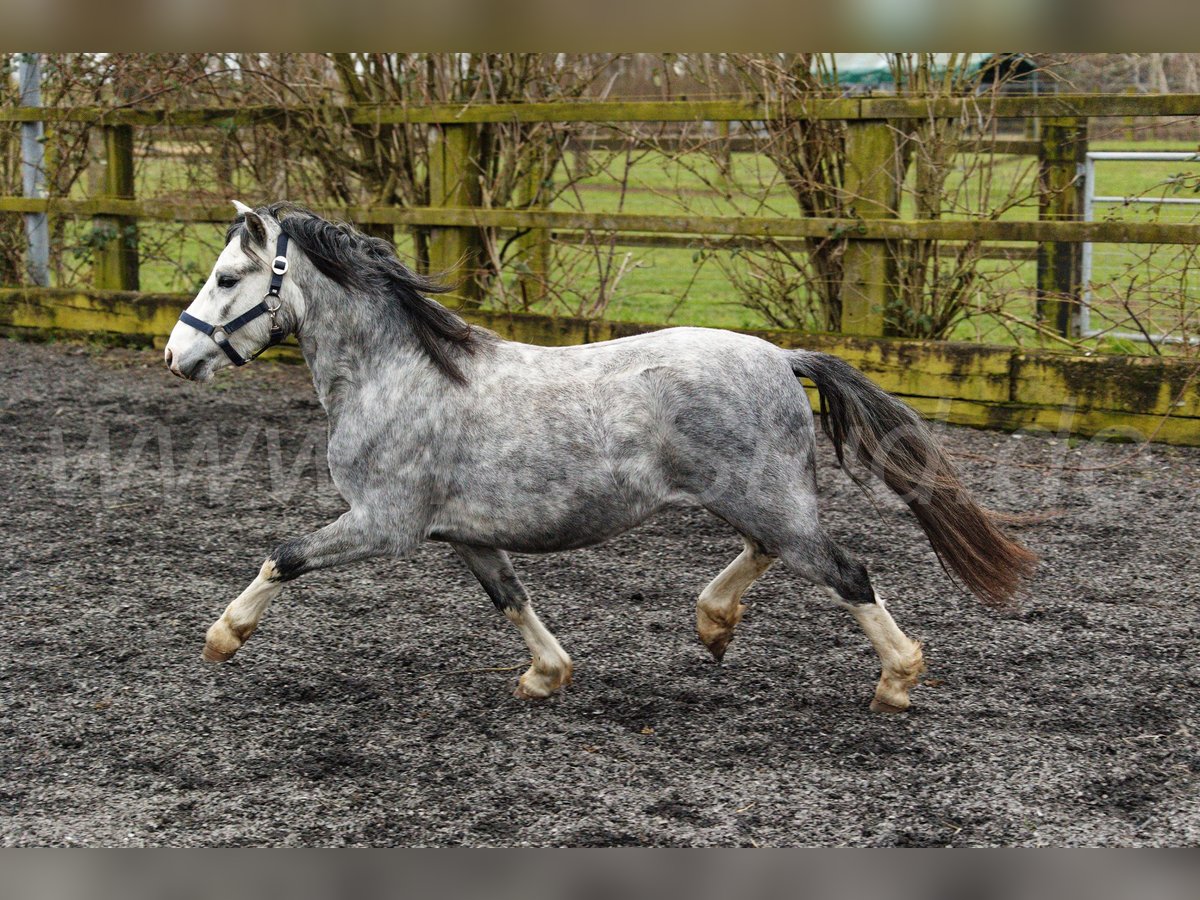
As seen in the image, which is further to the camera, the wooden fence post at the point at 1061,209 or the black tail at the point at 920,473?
the wooden fence post at the point at 1061,209

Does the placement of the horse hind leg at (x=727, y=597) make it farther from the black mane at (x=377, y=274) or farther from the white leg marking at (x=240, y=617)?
the white leg marking at (x=240, y=617)

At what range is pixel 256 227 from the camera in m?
3.77

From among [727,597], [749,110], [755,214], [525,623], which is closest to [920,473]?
[727,597]

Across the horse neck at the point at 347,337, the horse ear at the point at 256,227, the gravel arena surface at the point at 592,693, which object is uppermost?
the horse ear at the point at 256,227

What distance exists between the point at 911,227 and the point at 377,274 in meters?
4.23

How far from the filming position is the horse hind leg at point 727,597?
4000 mm

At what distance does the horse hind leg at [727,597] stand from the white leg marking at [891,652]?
1.21ft

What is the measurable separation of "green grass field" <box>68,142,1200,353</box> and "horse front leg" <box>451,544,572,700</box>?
4.34 metres

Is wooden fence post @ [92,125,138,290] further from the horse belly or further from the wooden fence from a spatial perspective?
the horse belly

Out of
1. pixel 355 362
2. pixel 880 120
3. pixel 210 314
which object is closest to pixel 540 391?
pixel 355 362

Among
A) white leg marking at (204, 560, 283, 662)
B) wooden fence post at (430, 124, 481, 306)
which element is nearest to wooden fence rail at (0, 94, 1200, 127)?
wooden fence post at (430, 124, 481, 306)

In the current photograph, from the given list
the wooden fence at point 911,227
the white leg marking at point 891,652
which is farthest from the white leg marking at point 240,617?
the wooden fence at point 911,227

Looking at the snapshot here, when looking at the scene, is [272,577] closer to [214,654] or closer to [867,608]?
[214,654]
